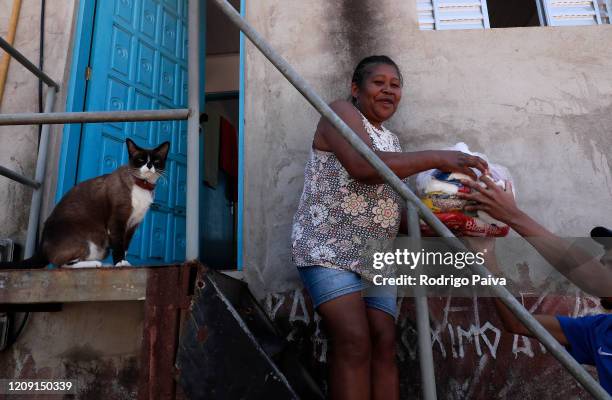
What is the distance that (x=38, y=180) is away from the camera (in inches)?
111

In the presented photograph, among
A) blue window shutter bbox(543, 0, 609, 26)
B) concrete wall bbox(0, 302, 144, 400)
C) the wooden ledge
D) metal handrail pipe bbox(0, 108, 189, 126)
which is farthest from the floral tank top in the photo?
blue window shutter bbox(543, 0, 609, 26)

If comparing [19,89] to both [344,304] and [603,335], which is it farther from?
[603,335]

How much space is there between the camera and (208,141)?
432cm

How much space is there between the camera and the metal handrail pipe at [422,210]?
3.97 ft

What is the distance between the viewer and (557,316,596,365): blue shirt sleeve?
68.2 inches

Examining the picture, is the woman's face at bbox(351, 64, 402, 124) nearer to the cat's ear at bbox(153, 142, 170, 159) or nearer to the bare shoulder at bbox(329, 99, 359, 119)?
the bare shoulder at bbox(329, 99, 359, 119)

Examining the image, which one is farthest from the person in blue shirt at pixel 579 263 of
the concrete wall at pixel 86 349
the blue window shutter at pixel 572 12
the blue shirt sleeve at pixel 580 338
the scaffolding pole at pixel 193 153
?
the blue window shutter at pixel 572 12

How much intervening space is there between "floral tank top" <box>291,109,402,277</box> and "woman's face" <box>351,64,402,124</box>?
112 mm

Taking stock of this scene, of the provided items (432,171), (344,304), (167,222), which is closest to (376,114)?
(432,171)

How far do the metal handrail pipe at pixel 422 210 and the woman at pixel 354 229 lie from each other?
0.26 metres

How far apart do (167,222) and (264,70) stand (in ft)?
4.41

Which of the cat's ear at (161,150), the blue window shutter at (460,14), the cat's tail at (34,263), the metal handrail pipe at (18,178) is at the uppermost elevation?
the blue window shutter at (460,14)

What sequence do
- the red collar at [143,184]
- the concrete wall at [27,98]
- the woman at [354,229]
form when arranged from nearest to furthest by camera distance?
1. the woman at [354,229]
2. the red collar at [143,184]
3. the concrete wall at [27,98]

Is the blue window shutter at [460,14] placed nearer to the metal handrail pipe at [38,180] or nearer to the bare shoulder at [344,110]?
the bare shoulder at [344,110]
